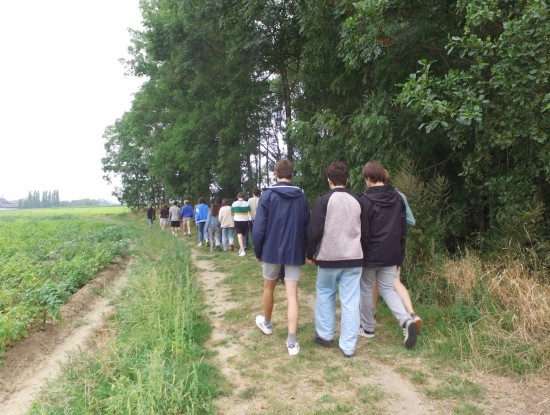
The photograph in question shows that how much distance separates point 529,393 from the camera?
3.16 meters

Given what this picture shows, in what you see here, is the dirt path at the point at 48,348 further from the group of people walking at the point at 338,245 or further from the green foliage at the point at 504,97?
the green foliage at the point at 504,97

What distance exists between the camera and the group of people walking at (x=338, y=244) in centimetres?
395

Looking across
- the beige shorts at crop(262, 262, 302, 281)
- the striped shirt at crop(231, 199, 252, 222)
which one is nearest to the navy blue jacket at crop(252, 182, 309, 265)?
the beige shorts at crop(262, 262, 302, 281)

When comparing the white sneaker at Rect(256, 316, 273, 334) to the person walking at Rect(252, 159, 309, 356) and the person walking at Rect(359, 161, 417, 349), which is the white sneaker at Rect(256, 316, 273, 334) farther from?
the person walking at Rect(359, 161, 417, 349)

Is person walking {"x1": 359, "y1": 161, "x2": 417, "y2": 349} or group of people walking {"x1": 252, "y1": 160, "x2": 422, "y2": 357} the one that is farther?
person walking {"x1": 359, "y1": 161, "x2": 417, "y2": 349}

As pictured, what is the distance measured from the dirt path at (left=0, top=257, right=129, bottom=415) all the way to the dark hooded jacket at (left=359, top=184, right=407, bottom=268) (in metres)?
3.52

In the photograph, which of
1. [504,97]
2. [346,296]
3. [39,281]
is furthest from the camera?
[39,281]

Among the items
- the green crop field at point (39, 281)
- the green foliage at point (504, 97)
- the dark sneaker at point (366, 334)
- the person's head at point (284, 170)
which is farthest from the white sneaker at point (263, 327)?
the green foliage at point (504, 97)

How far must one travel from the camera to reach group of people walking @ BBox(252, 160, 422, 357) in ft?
12.9

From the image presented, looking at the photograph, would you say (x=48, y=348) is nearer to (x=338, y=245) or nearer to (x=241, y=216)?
(x=338, y=245)

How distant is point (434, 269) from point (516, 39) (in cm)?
319

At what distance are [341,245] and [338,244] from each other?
1.3 inches

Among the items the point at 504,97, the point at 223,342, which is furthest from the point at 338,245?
the point at 504,97

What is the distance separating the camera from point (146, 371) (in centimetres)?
342
